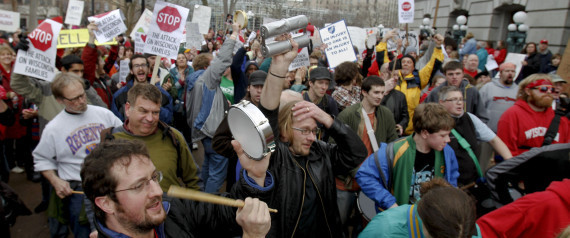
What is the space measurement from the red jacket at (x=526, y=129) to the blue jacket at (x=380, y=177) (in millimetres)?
1469

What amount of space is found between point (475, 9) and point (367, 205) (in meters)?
21.4

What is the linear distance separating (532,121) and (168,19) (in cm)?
466

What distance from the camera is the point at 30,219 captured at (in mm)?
4836

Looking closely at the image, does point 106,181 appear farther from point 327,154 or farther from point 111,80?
point 111,80

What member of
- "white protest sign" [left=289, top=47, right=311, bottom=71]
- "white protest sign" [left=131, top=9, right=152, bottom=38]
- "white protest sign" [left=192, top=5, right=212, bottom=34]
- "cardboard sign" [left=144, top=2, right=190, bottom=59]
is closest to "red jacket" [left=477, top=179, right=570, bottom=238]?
"cardboard sign" [left=144, top=2, right=190, bottom=59]

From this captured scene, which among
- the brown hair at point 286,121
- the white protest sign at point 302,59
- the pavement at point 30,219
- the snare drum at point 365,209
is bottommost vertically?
the pavement at point 30,219

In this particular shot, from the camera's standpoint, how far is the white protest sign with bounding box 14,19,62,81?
444 cm

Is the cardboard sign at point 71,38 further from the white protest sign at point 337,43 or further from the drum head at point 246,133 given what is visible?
the drum head at point 246,133

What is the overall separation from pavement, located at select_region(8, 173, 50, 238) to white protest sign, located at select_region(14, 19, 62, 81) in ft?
6.01

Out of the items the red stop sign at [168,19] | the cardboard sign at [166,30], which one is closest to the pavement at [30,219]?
the cardboard sign at [166,30]

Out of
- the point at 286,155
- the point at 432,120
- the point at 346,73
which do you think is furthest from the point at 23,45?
the point at 432,120

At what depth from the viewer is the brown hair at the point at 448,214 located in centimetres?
189

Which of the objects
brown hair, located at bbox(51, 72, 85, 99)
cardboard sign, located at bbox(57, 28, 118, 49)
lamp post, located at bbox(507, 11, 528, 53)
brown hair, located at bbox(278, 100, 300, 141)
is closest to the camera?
brown hair, located at bbox(278, 100, 300, 141)

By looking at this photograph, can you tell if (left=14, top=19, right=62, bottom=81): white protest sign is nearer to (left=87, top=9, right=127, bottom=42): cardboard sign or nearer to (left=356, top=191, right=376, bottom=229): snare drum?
(left=87, top=9, right=127, bottom=42): cardboard sign
